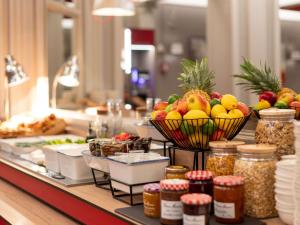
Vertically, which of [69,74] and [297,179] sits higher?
[69,74]

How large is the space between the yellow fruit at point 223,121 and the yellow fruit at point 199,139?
0.07 meters

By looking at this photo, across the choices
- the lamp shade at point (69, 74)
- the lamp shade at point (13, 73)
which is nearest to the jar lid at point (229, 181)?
the lamp shade at point (13, 73)

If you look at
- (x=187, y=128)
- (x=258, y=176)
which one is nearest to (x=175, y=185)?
(x=258, y=176)

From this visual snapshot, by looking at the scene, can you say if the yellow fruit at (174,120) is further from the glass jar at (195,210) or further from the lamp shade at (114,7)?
the lamp shade at (114,7)

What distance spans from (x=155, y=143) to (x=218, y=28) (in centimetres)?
96

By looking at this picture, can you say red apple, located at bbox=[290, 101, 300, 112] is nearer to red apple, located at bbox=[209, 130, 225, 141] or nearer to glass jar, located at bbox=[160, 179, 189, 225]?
red apple, located at bbox=[209, 130, 225, 141]

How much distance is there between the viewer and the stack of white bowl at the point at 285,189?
142 centimetres

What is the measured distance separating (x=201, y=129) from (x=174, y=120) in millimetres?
103

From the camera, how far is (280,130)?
1628 mm

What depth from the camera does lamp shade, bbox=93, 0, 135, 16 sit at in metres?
3.66

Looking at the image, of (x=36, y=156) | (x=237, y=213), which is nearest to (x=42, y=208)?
(x=36, y=156)

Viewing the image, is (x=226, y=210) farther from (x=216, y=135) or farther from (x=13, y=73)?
(x=13, y=73)

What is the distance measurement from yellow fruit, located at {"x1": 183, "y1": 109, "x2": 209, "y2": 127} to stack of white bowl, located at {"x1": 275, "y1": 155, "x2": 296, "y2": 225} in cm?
39

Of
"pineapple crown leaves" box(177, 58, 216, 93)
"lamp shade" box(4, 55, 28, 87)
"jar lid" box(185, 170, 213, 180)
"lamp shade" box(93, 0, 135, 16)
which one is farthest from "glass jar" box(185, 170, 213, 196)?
"lamp shade" box(4, 55, 28, 87)
